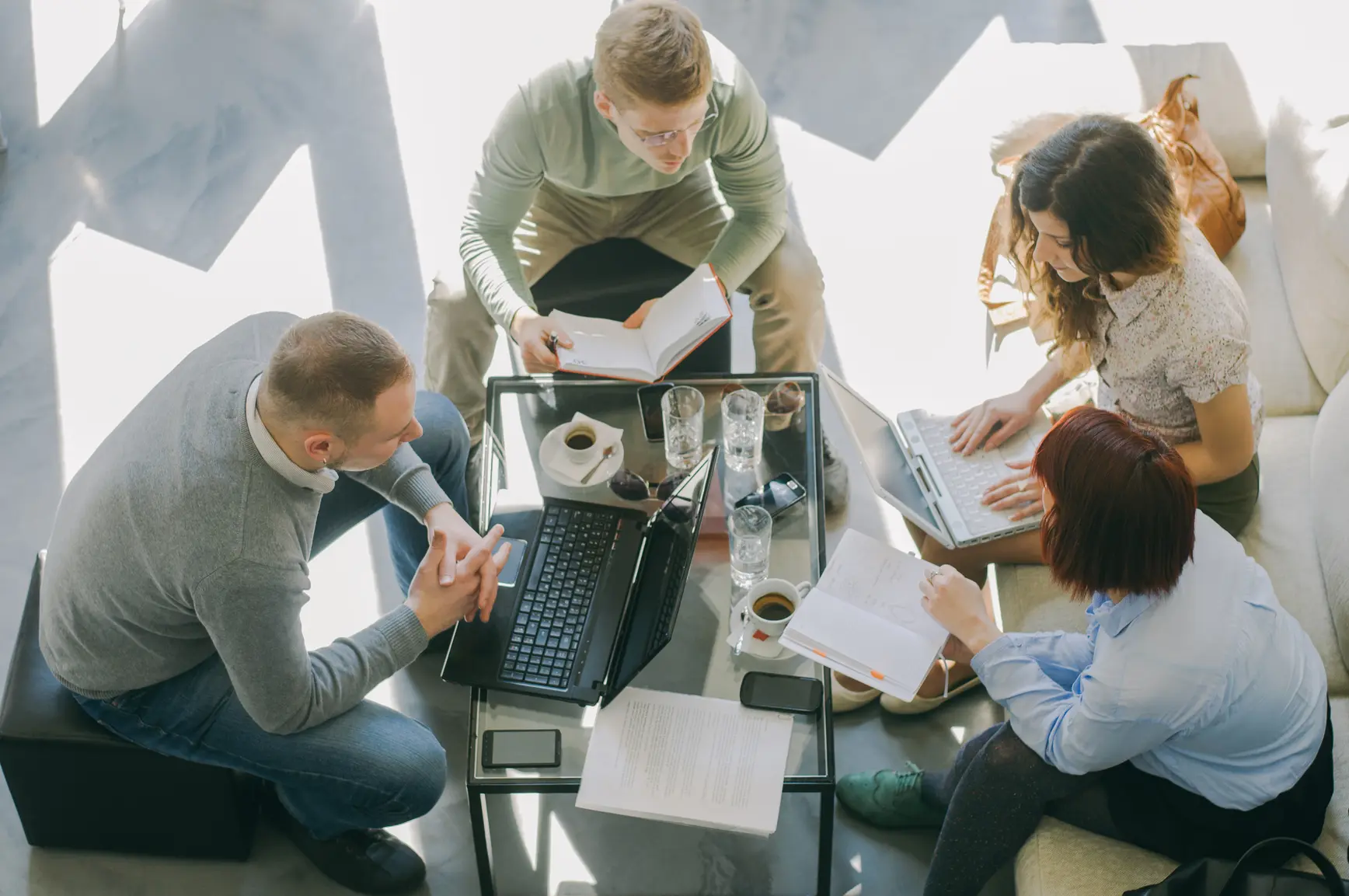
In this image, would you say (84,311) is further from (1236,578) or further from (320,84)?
(1236,578)

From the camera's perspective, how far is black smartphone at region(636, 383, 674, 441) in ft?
7.90

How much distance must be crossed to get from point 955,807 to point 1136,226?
0.97 metres

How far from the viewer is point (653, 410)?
7.93 ft

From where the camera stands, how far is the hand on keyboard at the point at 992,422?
2.42m

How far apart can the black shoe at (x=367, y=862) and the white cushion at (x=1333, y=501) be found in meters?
1.68

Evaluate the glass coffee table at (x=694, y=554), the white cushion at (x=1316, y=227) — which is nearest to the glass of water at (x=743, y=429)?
the glass coffee table at (x=694, y=554)

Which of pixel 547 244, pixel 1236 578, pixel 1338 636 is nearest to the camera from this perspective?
pixel 1236 578

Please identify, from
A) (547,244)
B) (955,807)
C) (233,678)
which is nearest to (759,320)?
(547,244)

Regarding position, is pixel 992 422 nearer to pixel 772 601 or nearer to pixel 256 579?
pixel 772 601

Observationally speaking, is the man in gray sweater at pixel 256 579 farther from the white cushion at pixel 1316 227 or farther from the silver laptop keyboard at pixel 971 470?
the white cushion at pixel 1316 227

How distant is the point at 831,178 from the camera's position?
3652mm

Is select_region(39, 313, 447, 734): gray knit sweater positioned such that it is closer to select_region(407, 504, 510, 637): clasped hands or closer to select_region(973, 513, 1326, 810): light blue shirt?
select_region(407, 504, 510, 637): clasped hands

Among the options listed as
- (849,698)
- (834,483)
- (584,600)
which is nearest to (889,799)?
(849,698)

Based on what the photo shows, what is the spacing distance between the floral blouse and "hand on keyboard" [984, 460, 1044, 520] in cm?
24
